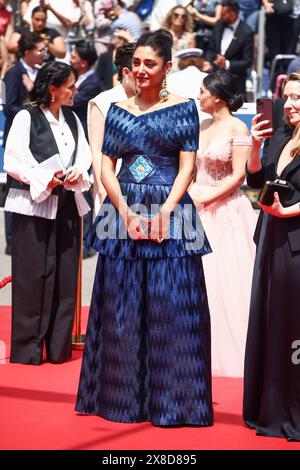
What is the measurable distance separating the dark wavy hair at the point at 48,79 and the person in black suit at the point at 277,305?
83.7 inches

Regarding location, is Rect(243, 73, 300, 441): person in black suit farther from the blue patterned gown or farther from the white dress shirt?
the white dress shirt

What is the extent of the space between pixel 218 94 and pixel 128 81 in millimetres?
647

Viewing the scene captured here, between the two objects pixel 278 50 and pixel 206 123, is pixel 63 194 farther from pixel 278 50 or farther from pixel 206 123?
pixel 278 50

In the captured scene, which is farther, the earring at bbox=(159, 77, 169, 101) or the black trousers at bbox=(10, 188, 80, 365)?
the black trousers at bbox=(10, 188, 80, 365)

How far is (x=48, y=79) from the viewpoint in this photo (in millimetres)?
7816

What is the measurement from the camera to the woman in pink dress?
7.93m

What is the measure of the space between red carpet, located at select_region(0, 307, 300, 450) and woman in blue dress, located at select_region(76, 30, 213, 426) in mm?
152

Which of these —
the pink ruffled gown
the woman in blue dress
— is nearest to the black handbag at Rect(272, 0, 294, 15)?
the pink ruffled gown

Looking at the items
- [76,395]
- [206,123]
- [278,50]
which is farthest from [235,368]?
[278,50]

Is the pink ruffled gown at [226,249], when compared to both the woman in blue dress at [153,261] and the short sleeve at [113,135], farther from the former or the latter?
the short sleeve at [113,135]

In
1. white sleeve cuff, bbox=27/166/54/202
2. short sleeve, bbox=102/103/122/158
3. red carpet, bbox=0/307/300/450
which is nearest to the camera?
red carpet, bbox=0/307/300/450

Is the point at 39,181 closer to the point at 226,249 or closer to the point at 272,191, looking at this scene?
the point at 226,249

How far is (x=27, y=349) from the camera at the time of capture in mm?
7891

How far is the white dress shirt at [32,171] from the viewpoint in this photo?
25.2ft
